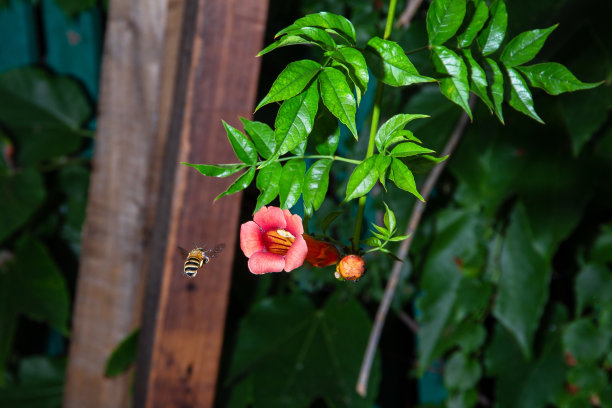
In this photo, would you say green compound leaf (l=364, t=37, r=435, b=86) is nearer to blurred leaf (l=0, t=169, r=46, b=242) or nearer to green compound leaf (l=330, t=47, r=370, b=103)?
green compound leaf (l=330, t=47, r=370, b=103)

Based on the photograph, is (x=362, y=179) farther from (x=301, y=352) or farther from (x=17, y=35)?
(x=17, y=35)

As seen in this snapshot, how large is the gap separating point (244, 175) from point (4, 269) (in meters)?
0.75

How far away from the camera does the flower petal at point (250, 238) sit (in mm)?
108

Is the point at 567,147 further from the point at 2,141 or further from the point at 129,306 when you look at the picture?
the point at 2,141

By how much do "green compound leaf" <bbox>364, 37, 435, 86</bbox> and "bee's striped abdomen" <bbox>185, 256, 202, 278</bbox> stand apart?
0.06m

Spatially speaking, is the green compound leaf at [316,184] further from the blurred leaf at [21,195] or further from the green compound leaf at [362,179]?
the blurred leaf at [21,195]

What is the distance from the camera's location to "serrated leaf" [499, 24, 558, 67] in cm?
14

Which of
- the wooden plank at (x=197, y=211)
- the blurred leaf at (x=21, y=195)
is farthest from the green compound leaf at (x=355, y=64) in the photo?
the blurred leaf at (x=21, y=195)

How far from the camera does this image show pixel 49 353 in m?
0.91

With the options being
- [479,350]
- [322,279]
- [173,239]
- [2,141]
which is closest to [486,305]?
[479,350]

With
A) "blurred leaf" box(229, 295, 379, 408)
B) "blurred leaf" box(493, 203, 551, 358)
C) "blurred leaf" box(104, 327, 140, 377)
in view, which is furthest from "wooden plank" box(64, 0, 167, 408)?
"blurred leaf" box(493, 203, 551, 358)

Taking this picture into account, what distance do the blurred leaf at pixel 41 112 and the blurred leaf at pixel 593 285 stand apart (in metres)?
0.68

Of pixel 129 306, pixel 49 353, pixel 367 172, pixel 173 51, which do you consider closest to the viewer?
pixel 367 172

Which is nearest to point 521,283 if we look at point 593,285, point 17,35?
point 593,285
